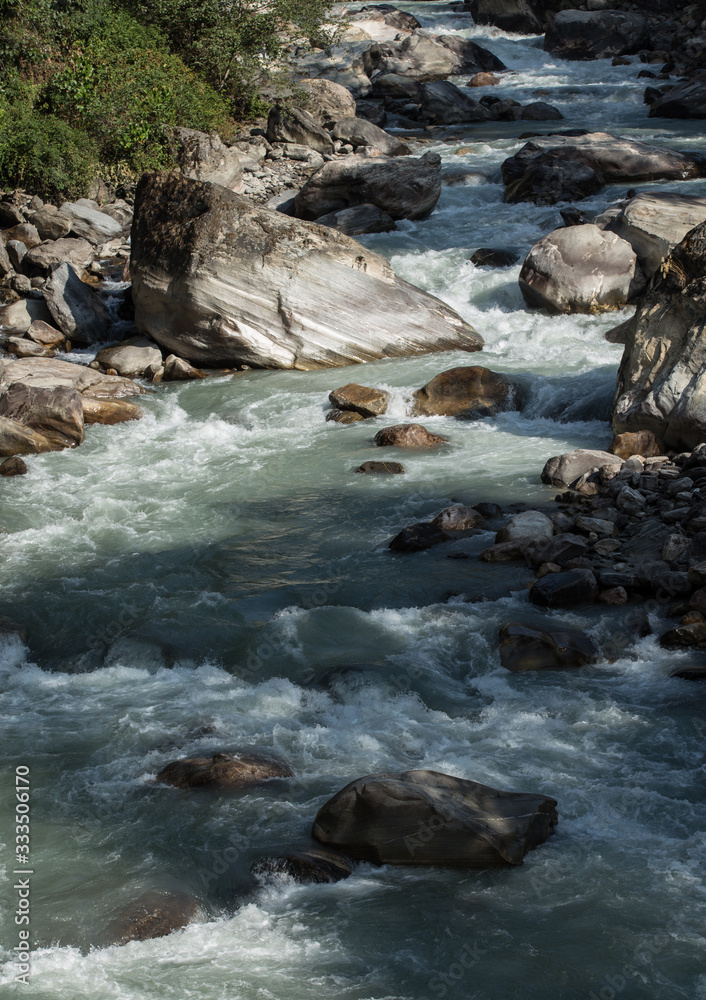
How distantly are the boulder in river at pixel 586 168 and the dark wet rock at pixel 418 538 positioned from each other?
10.7m

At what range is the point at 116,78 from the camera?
65.9 feet

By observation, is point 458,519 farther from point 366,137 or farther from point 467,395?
point 366,137

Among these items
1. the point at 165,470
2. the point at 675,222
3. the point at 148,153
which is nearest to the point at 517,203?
the point at 675,222

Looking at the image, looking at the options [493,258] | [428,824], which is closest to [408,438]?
[493,258]

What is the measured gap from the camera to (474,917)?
13.2ft

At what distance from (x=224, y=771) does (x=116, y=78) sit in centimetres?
1885

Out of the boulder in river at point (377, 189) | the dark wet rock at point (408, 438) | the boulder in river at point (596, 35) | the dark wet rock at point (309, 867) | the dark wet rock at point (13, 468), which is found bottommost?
the dark wet rock at point (13, 468)

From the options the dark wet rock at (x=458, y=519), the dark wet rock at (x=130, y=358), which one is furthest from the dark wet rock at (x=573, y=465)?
the dark wet rock at (x=130, y=358)

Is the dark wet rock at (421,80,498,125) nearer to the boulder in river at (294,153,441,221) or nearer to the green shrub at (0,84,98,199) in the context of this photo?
the boulder in river at (294,153,441,221)

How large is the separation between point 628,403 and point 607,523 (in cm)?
230

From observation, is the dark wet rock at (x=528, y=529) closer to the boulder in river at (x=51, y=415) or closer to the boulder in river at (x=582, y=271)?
the boulder in river at (x=51, y=415)

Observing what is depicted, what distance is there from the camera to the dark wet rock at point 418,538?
7.80 m

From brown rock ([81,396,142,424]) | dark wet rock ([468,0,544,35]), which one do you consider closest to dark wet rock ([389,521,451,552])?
brown rock ([81,396,142,424])

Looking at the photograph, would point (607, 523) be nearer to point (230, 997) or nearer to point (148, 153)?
point (230, 997)
